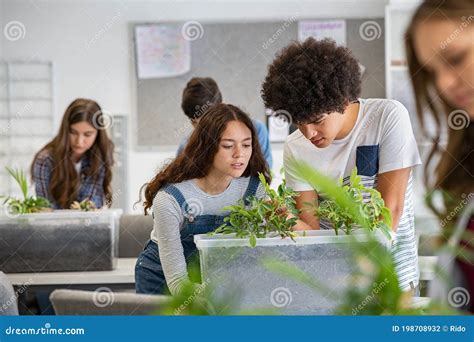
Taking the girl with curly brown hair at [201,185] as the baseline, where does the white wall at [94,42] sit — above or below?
above

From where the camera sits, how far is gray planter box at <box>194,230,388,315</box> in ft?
3.29

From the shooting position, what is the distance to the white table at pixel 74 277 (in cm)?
126

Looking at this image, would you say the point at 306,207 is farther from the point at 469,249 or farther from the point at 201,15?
the point at 201,15

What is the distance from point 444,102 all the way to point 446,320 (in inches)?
10.7

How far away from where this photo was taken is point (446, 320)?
3.58 ft

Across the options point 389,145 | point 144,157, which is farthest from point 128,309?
point 389,145

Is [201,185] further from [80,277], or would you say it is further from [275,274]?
[80,277]
